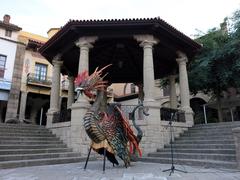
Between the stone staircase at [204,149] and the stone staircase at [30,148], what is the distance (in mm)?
3423

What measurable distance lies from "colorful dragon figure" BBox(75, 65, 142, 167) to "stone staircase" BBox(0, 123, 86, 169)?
8.86ft

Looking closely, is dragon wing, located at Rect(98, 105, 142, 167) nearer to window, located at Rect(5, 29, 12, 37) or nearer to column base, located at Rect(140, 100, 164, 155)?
column base, located at Rect(140, 100, 164, 155)

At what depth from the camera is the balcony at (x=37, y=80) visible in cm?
2189

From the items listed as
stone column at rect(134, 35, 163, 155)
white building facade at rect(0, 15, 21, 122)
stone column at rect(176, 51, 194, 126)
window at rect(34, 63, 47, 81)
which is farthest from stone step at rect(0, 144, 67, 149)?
window at rect(34, 63, 47, 81)

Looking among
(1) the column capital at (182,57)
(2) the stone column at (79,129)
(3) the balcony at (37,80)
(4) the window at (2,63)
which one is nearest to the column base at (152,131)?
(2) the stone column at (79,129)

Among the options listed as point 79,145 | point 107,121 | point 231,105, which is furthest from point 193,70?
point 107,121

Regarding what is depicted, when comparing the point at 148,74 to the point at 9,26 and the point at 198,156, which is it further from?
the point at 9,26

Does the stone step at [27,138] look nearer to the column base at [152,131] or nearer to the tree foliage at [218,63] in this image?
the column base at [152,131]

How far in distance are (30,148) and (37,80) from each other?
14175mm

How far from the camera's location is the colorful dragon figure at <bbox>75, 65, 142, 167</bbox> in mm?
6539

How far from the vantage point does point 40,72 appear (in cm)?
2362

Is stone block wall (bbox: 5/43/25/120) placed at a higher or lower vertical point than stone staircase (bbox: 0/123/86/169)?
higher

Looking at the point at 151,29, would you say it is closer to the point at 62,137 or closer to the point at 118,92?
the point at 62,137

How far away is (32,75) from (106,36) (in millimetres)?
13636
